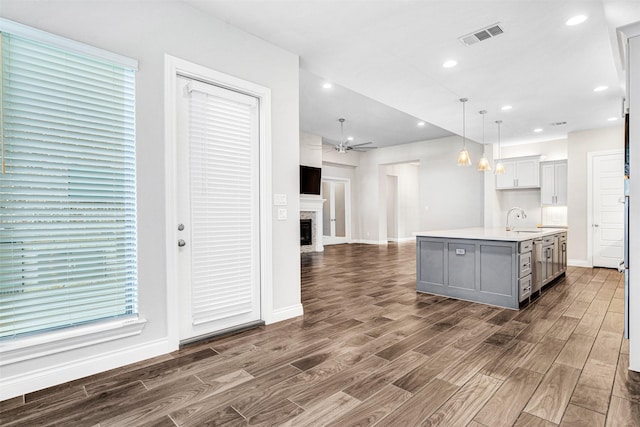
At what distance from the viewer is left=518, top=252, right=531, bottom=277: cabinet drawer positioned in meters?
3.72

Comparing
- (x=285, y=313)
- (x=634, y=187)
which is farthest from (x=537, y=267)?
(x=285, y=313)

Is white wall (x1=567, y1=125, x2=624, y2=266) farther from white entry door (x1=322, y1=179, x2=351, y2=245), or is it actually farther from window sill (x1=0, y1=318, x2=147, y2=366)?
window sill (x1=0, y1=318, x2=147, y2=366)

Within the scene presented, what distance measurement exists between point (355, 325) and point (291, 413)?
148 centimetres

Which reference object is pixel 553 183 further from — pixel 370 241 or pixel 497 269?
pixel 370 241

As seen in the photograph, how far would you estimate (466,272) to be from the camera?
13.4 feet

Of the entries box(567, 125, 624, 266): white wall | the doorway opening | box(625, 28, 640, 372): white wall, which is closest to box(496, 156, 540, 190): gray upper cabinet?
box(567, 125, 624, 266): white wall

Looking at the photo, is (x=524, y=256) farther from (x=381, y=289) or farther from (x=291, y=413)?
(x=291, y=413)

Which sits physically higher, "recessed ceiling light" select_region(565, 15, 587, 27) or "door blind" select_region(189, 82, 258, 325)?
"recessed ceiling light" select_region(565, 15, 587, 27)

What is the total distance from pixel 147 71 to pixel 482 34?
10.0ft

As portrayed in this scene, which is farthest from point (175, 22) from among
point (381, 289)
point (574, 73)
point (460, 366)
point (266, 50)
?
point (574, 73)

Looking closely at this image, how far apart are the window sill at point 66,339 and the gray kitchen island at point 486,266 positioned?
346 cm

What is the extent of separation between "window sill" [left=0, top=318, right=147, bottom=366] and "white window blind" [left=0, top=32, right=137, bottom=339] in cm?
6

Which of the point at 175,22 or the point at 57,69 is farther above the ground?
the point at 175,22

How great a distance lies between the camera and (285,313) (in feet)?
11.0
